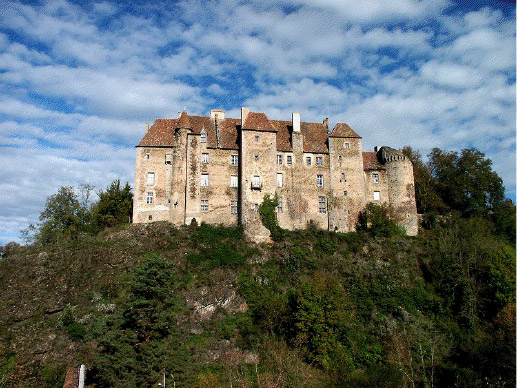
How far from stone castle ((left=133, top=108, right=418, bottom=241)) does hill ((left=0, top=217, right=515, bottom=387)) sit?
2134 millimetres

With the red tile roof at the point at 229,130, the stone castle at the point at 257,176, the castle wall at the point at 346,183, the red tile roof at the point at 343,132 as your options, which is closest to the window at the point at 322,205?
the stone castle at the point at 257,176

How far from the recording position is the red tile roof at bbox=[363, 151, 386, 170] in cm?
4250

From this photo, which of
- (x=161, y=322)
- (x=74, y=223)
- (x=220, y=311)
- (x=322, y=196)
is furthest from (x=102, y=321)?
(x=74, y=223)

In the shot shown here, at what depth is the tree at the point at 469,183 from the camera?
42656mm

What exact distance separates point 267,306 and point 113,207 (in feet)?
63.9

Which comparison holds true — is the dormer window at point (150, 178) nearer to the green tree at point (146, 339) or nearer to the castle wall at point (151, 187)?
the castle wall at point (151, 187)

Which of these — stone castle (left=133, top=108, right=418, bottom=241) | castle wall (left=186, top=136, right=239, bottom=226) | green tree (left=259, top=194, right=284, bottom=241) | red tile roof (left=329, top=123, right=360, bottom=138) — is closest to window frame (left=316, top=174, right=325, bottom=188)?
stone castle (left=133, top=108, right=418, bottom=241)

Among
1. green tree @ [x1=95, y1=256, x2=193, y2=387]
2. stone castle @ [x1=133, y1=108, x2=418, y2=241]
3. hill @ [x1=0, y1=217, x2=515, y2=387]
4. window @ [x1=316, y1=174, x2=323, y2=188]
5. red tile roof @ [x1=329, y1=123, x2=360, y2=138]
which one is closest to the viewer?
green tree @ [x1=95, y1=256, x2=193, y2=387]

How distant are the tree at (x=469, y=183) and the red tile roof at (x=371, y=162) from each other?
7322 mm

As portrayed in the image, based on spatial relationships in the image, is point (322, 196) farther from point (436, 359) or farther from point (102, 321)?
point (102, 321)

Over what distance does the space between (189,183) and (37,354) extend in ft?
59.9

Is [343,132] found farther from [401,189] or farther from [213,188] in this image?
[213,188]

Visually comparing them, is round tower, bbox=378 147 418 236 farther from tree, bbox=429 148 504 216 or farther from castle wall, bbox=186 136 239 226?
castle wall, bbox=186 136 239 226

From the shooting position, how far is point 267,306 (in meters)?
30.0
